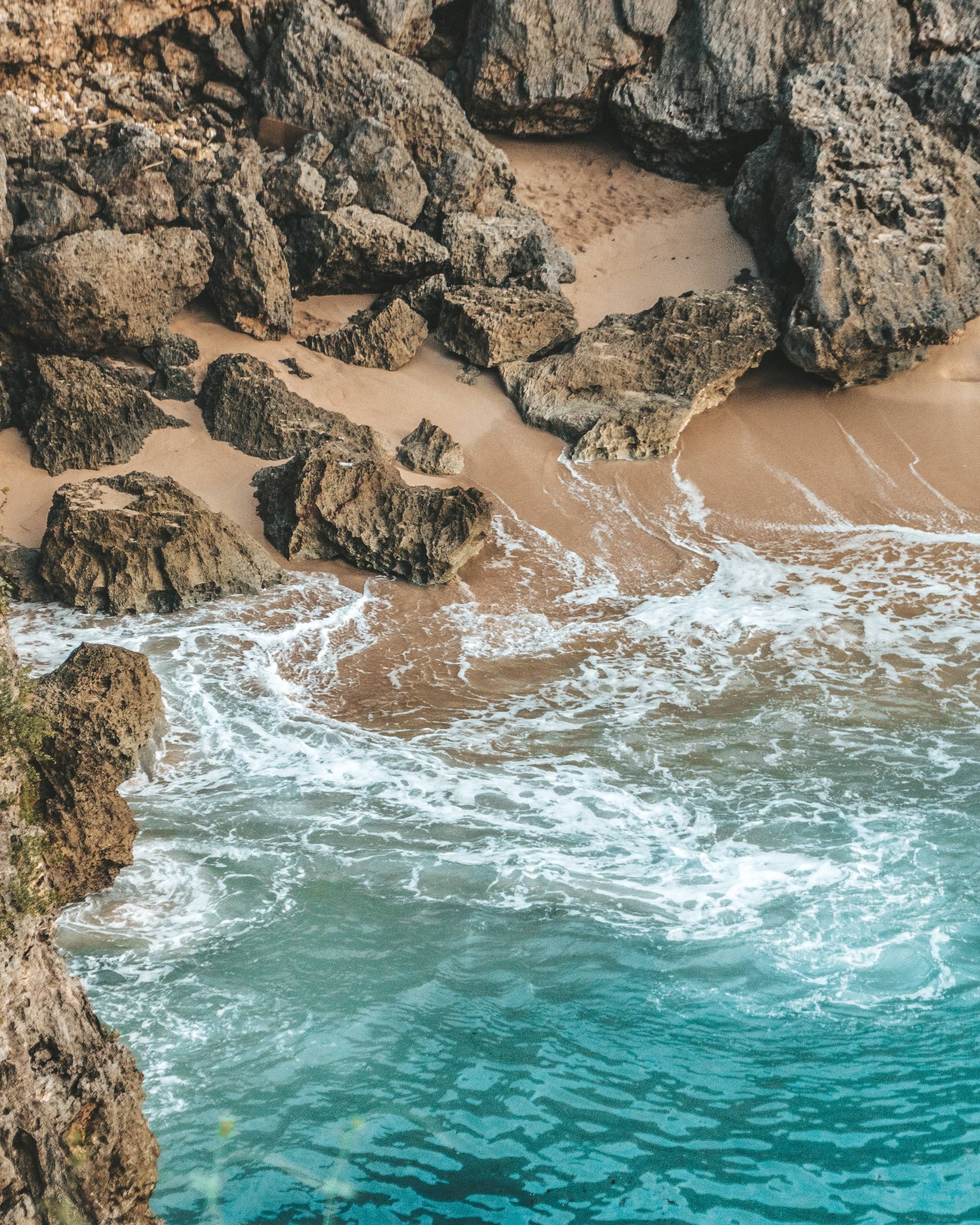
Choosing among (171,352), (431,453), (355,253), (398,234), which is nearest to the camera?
(431,453)

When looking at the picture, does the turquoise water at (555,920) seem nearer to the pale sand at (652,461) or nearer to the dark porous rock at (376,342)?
the pale sand at (652,461)

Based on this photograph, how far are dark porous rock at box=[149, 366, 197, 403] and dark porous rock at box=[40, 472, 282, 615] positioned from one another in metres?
2.13

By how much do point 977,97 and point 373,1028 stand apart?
13.1m

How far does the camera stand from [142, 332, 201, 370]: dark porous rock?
11445 millimetres

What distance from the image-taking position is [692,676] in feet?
27.2

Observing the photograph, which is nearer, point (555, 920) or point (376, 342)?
point (555, 920)

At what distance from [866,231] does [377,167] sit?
5.60 metres

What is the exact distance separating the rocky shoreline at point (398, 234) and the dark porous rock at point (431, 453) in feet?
0.13

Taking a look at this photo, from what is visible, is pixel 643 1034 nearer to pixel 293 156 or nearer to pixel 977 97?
pixel 293 156

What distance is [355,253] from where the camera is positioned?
40.9 feet

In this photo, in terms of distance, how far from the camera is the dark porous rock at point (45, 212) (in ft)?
37.0

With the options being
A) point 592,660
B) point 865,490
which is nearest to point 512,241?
point 865,490

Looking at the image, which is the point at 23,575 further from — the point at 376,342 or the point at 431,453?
the point at 376,342

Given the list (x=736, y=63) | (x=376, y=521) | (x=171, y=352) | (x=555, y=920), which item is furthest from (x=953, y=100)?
(x=555, y=920)
